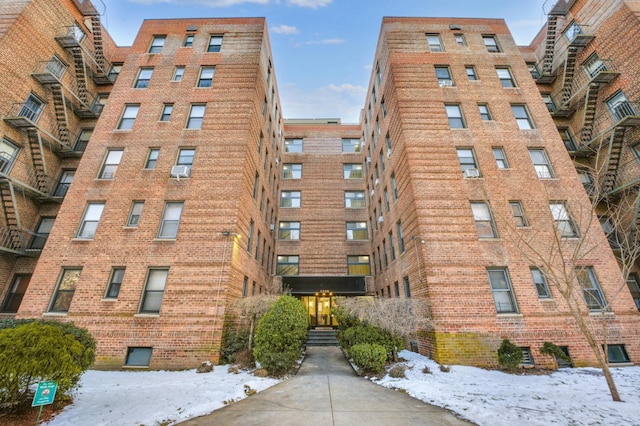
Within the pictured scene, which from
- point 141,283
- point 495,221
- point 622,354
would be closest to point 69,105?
point 141,283

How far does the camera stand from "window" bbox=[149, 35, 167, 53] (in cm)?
1761

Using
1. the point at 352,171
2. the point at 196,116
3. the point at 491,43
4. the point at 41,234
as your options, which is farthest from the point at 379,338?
the point at 491,43

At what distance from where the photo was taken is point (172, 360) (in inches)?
399

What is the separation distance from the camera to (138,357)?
10266mm

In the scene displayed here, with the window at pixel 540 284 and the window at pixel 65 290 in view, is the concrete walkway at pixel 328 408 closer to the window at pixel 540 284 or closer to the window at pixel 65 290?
the window at pixel 540 284

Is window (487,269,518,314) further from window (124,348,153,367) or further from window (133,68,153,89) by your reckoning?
window (133,68,153,89)

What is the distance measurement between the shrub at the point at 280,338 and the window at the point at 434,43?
59.3 ft

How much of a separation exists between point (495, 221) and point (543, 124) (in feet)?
23.6

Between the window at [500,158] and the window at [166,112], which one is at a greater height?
the window at [166,112]

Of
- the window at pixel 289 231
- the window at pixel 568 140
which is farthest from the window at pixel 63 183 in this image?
the window at pixel 568 140

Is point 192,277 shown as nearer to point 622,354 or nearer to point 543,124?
point 622,354

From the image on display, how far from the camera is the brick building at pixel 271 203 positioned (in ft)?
34.7

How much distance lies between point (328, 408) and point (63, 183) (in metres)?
20.3

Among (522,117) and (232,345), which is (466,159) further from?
(232,345)
